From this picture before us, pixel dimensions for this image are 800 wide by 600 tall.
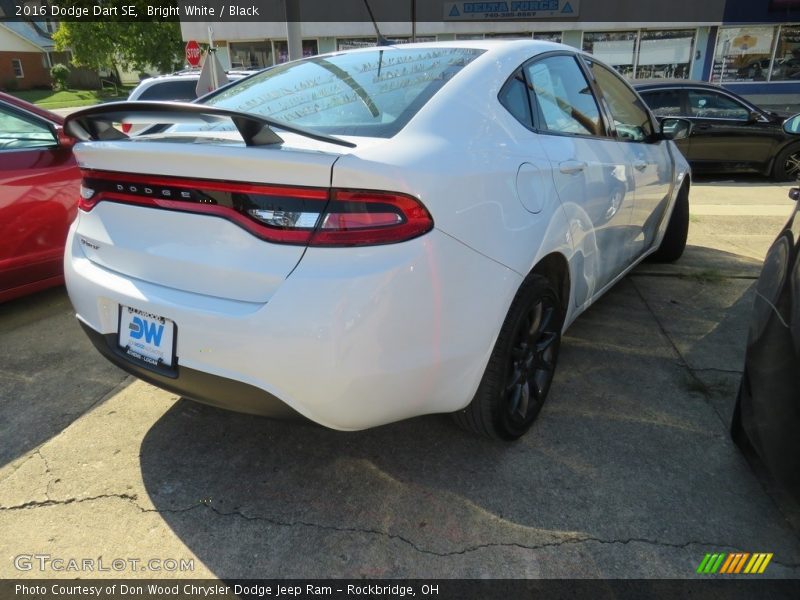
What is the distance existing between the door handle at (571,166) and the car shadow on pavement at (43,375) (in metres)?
2.36

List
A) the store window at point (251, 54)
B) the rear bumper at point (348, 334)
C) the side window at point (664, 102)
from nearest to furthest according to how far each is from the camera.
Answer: the rear bumper at point (348, 334) → the side window at point (664, 102) → the store window at point (251, 54)

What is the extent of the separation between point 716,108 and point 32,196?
8.90 meters

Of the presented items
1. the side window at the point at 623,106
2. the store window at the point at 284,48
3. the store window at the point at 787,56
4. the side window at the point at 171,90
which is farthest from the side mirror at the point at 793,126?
the store window at the point at 284,48

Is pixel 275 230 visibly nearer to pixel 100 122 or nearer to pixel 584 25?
pixel 100 122

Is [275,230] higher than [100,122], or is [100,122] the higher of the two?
[100,122]

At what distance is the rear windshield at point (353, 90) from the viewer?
2.05 metres

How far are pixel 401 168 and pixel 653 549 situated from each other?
58.2 inches

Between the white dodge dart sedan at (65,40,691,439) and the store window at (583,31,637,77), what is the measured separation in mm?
19060

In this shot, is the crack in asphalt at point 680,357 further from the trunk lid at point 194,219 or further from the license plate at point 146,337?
the license plate at point 146,337

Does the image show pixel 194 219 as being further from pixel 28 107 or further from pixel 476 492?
pixel 28 107

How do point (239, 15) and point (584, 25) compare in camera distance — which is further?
point (239, 15)

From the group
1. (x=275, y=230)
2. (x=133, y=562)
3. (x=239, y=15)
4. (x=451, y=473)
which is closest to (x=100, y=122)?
A: (x=275, y=230)

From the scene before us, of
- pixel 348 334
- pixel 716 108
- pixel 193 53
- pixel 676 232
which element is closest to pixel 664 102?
pixel 716 108

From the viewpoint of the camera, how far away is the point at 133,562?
191 centimetres
